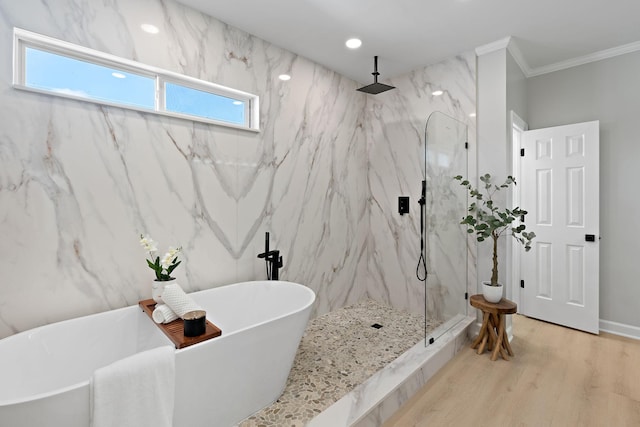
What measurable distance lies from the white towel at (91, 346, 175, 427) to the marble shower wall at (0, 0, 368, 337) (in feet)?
3.06

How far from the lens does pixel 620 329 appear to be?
2.95 m

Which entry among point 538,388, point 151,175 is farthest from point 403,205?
point 151,175

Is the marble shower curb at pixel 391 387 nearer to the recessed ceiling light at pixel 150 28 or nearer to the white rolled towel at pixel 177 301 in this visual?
the white rolled towel at pixel 177 301

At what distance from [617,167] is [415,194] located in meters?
1.88

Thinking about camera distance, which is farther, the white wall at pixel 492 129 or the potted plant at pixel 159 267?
the white wall at pixel 492 129

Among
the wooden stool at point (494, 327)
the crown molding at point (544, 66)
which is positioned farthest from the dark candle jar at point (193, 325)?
the crown molding at point (544, 66)

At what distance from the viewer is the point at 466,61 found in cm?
297

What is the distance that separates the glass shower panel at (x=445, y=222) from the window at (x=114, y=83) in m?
1.61

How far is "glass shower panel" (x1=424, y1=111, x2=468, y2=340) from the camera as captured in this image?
2.50 meters

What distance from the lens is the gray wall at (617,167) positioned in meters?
2.88

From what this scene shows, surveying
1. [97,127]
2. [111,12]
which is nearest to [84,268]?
[97,127]

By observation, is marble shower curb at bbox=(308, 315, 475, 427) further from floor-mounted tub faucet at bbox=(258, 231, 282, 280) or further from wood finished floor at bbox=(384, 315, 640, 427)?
floor-mounted tub faucet at bbox=(258, 231, 282, 280)

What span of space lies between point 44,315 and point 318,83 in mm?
2876

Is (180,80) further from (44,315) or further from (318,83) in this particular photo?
(44,315)
